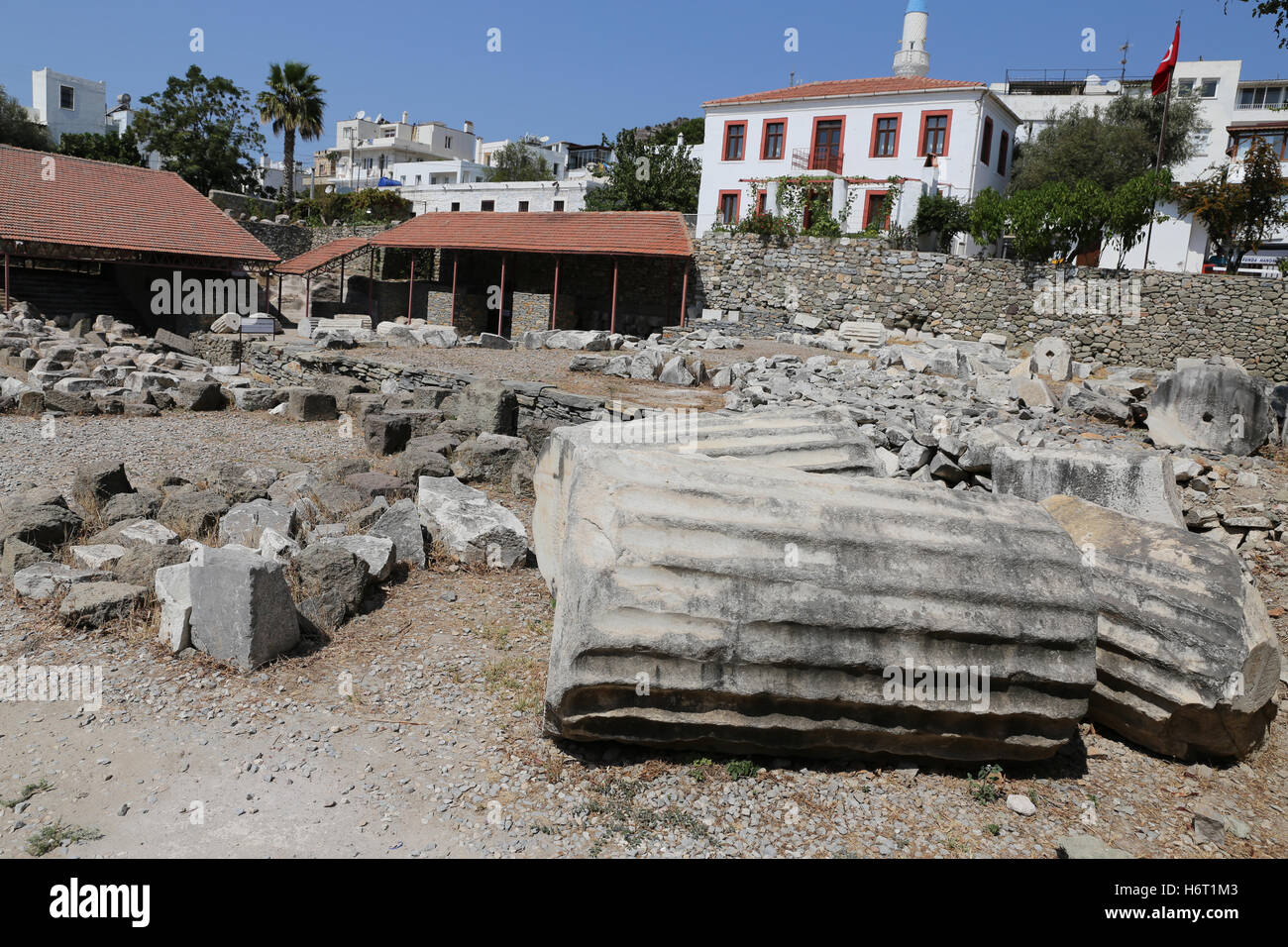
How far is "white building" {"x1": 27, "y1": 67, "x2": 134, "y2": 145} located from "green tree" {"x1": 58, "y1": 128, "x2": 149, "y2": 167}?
11684 millimetres

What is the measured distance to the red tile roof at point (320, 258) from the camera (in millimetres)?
28828

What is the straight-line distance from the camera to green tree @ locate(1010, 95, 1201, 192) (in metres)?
30.8

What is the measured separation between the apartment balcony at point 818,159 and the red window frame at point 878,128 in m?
1.04

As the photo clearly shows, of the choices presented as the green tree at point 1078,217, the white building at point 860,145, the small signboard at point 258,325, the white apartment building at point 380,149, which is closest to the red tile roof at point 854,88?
the white building at point 860,145

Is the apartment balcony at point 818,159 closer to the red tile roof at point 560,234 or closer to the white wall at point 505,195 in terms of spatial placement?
the red tile roof at point 560,234

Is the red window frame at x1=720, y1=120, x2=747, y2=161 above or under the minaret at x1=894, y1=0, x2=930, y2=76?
under

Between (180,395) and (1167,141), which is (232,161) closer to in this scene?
(180,395)

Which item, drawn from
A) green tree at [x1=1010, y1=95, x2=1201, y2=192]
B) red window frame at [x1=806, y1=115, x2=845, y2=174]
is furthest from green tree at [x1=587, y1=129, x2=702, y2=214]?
green tree at [x1=1010, y1=95, x2=1201, y2=192]

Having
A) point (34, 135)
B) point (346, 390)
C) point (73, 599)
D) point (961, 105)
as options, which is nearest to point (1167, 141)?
point (961, 105)

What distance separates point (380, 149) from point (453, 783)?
66742 millimetres

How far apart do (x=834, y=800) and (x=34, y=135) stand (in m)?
50.2

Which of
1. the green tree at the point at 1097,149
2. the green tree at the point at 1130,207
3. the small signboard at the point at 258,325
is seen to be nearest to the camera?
the green tree at the point at 1130,207

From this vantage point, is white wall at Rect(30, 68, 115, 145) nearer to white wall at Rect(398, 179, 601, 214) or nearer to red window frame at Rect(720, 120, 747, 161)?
white wall at Rect(398, 179, 601, 214)

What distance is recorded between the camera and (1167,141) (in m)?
33.7
